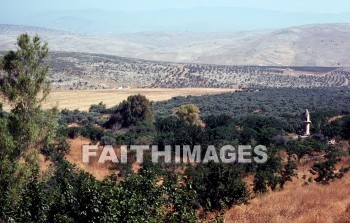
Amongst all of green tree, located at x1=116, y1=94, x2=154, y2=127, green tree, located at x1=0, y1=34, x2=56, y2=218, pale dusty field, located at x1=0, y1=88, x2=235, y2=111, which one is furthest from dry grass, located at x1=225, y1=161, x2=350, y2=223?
pale dusty field, located at x1=0, y1=88, x2=235, y2=111

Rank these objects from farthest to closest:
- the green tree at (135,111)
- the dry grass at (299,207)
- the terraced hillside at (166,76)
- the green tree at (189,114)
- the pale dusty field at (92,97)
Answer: the terraced hillside at (166,76)
the pale dusty field at (92,97)
the green tree at (135,111)
the green tree at (189,114)
the dry grass at (299,207)

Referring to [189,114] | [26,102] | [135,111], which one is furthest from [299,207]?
[135,111]

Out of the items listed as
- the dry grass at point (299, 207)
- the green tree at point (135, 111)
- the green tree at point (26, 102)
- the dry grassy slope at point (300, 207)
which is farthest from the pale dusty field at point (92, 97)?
the dry grass at point (299, 207)

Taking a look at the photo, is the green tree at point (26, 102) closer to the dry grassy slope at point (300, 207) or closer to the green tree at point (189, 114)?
the dry grassy slope at point (300, 207)

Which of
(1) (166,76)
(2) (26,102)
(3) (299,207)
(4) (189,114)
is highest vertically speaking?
(2) (26,102)

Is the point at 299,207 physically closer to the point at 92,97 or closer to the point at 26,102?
the point at 26,102

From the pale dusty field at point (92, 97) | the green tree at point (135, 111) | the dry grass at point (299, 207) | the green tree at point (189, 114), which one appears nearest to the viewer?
the dry grass at point (299, 207)

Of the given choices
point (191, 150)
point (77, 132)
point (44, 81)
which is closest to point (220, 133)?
point (191, 150)

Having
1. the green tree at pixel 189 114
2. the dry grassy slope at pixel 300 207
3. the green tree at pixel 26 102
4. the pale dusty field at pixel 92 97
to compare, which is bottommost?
the pale dusty field at pixel 92 97
